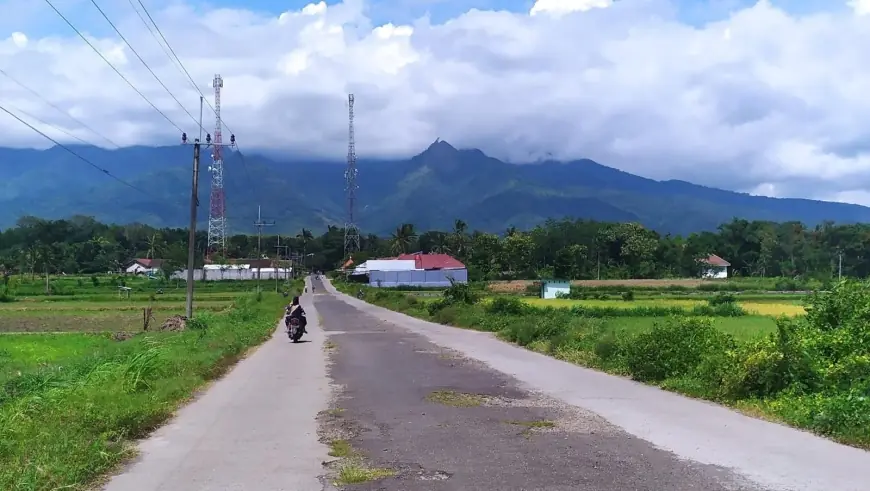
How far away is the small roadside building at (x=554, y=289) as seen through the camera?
6456cm

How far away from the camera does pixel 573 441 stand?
337 inches

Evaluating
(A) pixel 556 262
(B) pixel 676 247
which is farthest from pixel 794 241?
(A) pixel 556 262

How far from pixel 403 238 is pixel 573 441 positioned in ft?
420

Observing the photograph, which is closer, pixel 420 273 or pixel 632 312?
pixel 632 312

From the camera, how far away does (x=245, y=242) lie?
6949 inches

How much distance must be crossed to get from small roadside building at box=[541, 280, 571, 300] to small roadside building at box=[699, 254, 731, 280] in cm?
4955

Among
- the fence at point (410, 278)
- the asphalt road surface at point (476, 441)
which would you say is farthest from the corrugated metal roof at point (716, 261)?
the asphalt road surface at point (476, 441)

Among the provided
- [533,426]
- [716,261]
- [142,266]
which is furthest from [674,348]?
[142,266]

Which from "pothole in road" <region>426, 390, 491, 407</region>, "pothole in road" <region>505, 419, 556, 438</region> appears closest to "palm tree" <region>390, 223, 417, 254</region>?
"pothole in road" <region>426, 390, 491, 407</region>

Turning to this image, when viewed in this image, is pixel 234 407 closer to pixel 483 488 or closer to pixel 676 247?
pixel 483 488

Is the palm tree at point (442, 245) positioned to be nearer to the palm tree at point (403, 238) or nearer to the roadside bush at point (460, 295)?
the palm tree at point (403, 238)

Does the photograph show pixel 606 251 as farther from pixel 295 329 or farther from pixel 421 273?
pixel 295 329

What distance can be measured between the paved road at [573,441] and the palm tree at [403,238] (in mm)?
120950

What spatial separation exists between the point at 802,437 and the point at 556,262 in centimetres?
9899
